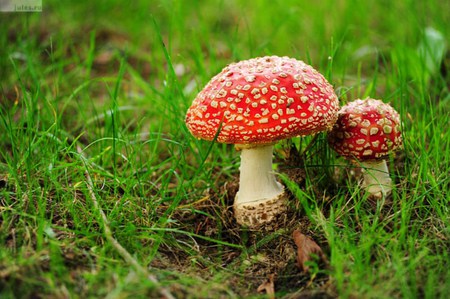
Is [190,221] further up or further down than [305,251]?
further down

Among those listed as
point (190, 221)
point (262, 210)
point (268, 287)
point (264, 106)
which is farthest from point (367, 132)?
point (190, 221)

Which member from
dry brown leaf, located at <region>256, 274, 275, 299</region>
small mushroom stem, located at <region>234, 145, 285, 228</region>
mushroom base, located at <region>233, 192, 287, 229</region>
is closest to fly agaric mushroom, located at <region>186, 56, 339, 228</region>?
small mushroom stem, located at <region>234, 145, 285, 228</region>

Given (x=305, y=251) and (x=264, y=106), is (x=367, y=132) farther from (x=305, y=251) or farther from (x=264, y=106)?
(x=305, y=251)

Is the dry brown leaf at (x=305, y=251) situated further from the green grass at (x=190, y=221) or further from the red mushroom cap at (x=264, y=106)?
the red mushroom cap at (x=264, y=106)

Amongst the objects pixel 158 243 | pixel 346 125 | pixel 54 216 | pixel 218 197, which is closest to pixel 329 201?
pixel 346 125

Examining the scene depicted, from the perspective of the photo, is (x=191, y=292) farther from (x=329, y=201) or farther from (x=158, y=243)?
(x=329, y=201)

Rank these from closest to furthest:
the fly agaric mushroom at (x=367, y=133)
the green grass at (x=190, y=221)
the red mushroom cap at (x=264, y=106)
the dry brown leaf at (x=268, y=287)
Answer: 1. the green grass at (x=190, y=221)
2. the dry brown leaf at (x=268, y=287)
3. the red mushroom cap at (x=264, y=106)
4. the fly agaric mushroom at (x=367, y=133)

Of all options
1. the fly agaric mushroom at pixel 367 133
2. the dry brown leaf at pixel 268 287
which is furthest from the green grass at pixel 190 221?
the fly agaric mushroom at pixel 367 133
